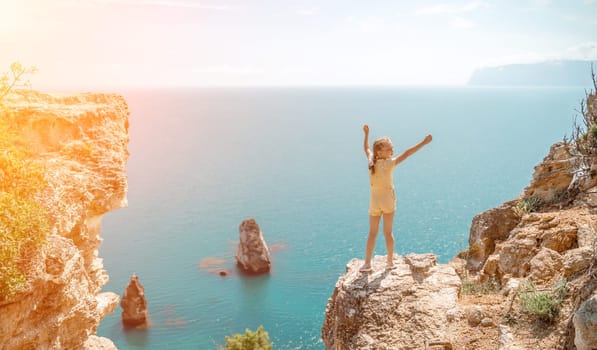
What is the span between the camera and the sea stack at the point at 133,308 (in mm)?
45562

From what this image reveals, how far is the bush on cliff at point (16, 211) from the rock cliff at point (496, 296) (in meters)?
7.22

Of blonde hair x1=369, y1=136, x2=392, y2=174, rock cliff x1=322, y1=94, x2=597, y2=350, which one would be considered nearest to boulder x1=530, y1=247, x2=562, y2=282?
rock cliff x1=322, y1=94, x2=597, y2=350

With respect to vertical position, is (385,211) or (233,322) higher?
(385,211)

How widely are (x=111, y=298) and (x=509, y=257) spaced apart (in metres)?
12.8

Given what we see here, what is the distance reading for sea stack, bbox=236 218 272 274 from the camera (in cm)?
5700

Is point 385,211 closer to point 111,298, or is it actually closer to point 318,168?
point 111,298

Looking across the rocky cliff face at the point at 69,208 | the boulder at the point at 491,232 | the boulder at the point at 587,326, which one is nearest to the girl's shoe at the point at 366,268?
the boulder at the point at 587,326

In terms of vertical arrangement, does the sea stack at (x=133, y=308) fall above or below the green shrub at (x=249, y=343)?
below

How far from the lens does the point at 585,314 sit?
6086 mm

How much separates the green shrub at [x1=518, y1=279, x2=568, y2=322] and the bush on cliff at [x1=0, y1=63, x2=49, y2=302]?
34.4 feet

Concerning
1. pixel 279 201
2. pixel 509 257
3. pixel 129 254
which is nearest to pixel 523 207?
pixel 509 257

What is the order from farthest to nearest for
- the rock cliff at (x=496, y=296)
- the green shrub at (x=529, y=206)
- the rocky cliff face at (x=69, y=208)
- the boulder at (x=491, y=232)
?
1. the boulder at (x=491, y=232)
2. the green shrub at (x=529, y=206)
3. the rocky cliff face at (x=69, y=208)
4. the rock cliff at (x=496, y=296)

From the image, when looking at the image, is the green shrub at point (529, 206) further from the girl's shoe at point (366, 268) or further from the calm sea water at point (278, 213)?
the calm sea water at point (278, 213)

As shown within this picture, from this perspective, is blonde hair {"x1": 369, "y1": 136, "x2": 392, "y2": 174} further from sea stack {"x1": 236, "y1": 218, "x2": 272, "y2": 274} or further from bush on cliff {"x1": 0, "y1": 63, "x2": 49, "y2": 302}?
sea stack {"x1": 236, "y1": 218, "x2": 272, "y2": 274}
